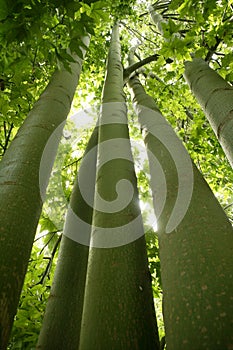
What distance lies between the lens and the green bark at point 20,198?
92cm

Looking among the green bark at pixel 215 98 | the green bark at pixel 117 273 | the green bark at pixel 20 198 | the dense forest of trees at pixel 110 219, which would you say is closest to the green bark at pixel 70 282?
the dense forest of trees at pixel 110 219

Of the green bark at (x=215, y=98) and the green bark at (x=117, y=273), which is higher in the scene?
the green bark at (x=215, y=98)

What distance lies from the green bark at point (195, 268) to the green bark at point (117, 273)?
16 cm

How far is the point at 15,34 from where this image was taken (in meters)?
1.23

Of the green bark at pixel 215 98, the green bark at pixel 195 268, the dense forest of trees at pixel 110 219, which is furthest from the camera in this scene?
the green bark at pixel 215 98

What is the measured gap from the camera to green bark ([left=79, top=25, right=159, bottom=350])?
998mm

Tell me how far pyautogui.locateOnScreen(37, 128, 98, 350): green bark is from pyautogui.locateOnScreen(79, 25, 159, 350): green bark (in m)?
0.62

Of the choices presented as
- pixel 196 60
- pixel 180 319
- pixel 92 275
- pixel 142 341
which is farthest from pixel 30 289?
pixel 196 60

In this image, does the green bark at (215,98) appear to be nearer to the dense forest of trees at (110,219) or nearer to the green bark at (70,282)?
the dense forest of trees at (110,219)

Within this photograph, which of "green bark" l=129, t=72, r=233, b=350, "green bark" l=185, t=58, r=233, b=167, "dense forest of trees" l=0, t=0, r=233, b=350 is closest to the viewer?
"green bark" l=129, t=72, r=233, b=350

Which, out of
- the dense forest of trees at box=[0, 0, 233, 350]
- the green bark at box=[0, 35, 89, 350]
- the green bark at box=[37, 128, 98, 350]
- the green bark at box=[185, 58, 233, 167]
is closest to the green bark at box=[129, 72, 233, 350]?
the dense forest of trees at box=[0, 0, 233, 350]

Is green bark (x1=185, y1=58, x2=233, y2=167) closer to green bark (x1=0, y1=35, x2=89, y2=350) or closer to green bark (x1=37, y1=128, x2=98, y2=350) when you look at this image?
green bark (x1=0, y1=35, x2=89, y2=350)

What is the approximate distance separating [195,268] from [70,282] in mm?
1197

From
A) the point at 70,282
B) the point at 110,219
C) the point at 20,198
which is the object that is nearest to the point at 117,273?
the point at 110,219
